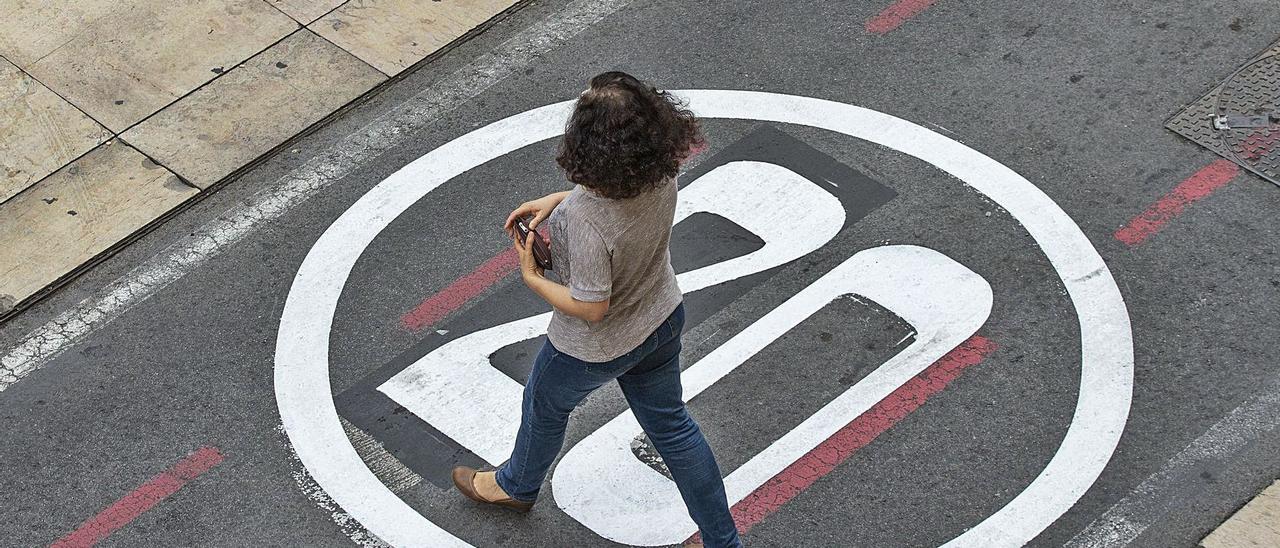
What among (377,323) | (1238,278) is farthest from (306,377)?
(1238,278)

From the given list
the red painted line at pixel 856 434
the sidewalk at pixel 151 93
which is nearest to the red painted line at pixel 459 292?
the sidewalk at pixel 151 93

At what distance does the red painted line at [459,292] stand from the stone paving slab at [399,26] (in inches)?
65.4

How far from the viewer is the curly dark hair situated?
4.10m

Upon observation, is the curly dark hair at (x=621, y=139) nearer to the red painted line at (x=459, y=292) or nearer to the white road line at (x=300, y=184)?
the red painted line at (x=459, y=292)

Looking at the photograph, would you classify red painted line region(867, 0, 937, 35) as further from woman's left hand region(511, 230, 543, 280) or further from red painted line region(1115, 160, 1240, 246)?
woman's left hand region(511, 230, 543, 280)

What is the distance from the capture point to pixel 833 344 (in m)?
6.00

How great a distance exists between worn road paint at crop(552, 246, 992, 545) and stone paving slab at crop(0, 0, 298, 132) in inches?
131

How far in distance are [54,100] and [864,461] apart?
461 centimetres

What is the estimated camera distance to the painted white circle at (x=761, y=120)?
540 centimetres

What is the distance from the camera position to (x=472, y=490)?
5.39 meters

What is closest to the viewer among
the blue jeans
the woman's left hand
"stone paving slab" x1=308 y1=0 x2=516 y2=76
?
the woman's left hand

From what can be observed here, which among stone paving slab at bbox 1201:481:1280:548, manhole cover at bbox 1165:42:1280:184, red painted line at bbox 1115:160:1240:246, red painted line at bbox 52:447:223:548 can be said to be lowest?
stone paving slab at bbox 1201:481:1280:548

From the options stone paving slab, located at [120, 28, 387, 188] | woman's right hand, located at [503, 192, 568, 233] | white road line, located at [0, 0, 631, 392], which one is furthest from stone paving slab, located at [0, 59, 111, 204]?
woman's right hand, located at [503, 192, 568, 233]

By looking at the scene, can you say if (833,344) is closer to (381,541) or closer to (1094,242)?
(1094,242)
